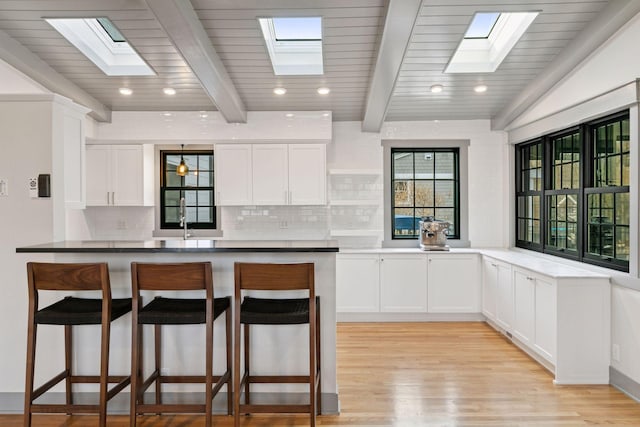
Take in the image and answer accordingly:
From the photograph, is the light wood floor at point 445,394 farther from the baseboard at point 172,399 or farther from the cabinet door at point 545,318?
the cabinet door at point 545,318

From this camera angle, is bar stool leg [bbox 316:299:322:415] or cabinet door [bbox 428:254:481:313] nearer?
bar stool leg [bbox 316:299:322:415]

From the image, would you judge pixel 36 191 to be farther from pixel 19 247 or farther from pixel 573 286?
pixel 573 286

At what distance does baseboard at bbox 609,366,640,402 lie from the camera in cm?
318

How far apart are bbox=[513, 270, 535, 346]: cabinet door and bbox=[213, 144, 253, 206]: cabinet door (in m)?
3.11

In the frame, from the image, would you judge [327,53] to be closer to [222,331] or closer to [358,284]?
[222,331]

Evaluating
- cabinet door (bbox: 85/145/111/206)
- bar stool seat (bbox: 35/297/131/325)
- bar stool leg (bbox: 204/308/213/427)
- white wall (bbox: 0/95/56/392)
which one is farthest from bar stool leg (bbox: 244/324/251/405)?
cabinet door (bbox: 85/145/111/206)

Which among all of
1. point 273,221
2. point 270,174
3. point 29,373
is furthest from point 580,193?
point 29,373

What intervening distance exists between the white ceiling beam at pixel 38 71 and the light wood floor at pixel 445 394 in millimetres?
2926

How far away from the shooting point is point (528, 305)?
4020 mm

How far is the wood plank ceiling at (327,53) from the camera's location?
326cm

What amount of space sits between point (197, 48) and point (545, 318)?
3.59 meters

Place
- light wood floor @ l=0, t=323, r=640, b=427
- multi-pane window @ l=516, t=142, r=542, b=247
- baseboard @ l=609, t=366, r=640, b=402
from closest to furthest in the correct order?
light wood floor @ l=0, t=323, r=640, b=427 < baseboard @ l=609, t=366, r=640, b=402 < multi-pane window @ l=516, t=142, r=542, b=247

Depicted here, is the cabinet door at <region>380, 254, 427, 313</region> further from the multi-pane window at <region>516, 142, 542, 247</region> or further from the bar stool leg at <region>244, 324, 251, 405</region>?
the bar stool leg at <region>244, 324, 251, 405</region>

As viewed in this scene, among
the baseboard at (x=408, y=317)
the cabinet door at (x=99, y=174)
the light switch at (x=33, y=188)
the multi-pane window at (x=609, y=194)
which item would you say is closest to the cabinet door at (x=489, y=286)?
the baseboard at (x=408, y=317)
